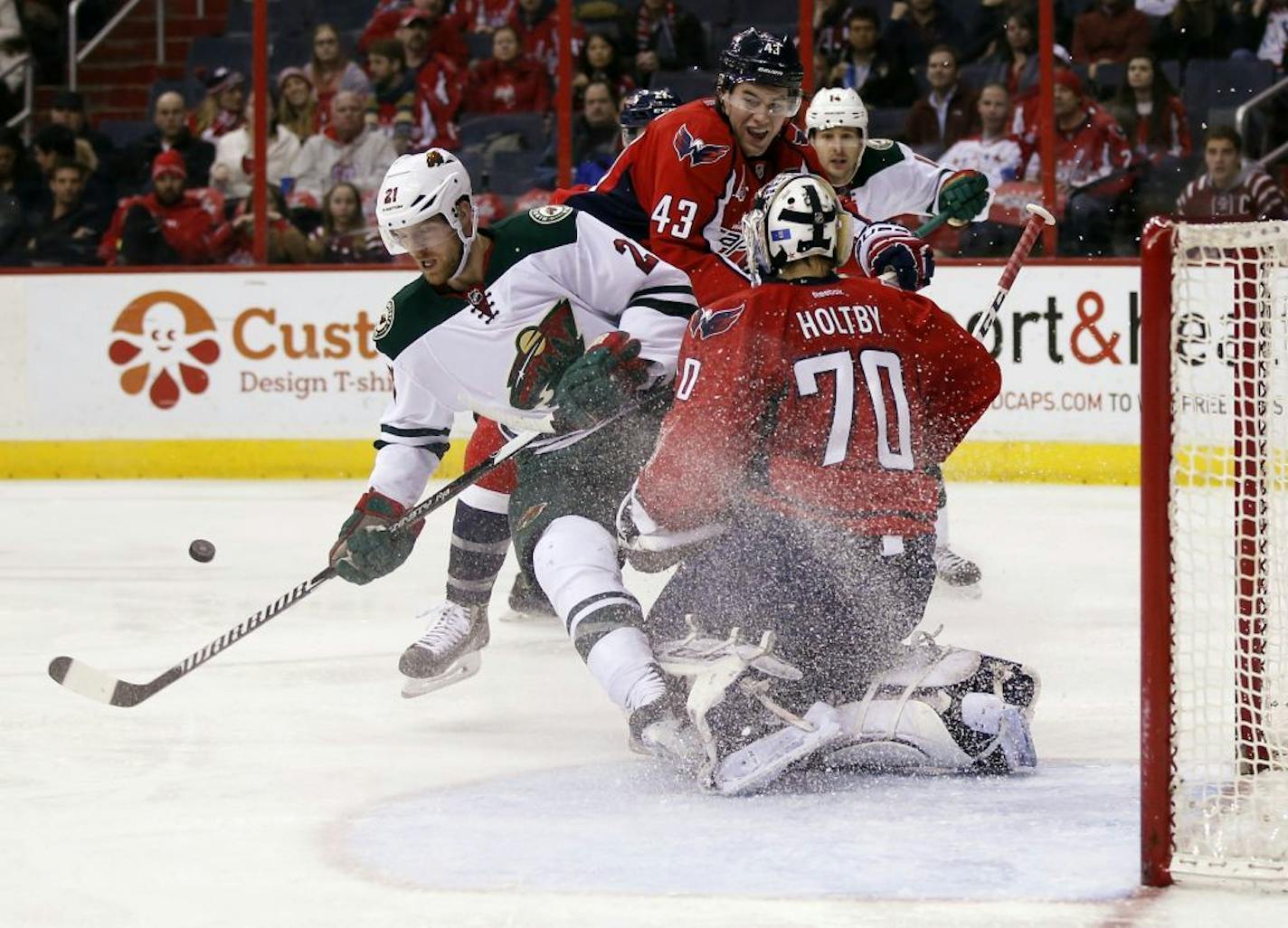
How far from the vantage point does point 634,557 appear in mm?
3256

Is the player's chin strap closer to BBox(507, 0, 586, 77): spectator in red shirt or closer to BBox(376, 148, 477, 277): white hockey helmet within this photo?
BBox(376, 148, 477, 277): white hockey helmet

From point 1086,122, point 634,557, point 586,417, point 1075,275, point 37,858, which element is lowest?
point 37,858

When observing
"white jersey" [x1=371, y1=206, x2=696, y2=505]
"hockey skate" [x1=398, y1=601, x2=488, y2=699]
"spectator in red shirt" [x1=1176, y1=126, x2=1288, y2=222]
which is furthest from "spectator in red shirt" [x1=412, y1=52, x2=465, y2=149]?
"white jersey" [x1=371, y1=206, x2=696, y2=505]

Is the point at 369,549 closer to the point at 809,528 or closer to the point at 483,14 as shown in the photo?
the point at 809,528

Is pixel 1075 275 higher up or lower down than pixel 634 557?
higher up

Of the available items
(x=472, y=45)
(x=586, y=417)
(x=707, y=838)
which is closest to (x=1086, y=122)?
(x=472, y=45)

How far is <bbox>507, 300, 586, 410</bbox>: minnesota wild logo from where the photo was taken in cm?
369

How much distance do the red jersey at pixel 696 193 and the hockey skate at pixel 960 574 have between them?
0.93m

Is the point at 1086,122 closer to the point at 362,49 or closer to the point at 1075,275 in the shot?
the point at 1075,275

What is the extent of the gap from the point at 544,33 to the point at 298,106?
0.95m

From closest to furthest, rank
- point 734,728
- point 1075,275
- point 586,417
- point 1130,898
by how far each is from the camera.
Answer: point 1130,898
point 734,728
point 586,417
point 1075,275

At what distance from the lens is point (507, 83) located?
7957 millimetres

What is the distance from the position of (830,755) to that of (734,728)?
169mm

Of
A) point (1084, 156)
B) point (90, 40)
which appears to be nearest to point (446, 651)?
point (1084, 156)
